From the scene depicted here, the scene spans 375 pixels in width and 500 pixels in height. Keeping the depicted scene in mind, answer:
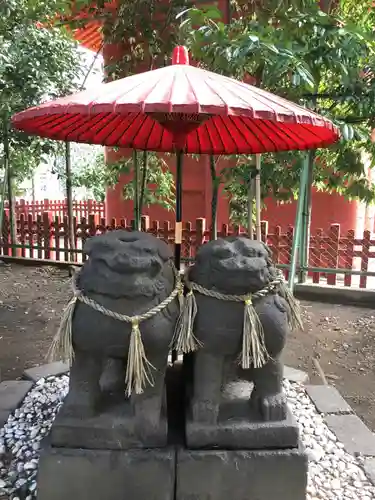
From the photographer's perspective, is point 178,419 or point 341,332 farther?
point 341,332

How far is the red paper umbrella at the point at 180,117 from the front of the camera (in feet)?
4.83

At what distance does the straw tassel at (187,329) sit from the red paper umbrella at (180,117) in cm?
61

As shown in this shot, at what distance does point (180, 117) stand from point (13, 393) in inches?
68.0

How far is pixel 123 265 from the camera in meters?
1.59

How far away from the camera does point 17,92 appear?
5215 millimetres

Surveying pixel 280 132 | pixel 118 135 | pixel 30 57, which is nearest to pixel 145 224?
pixel 30 57

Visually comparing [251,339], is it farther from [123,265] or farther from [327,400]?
[327,400]

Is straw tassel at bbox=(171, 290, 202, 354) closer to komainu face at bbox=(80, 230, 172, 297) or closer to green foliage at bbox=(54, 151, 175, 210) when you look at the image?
komainu face at bbox=(80, 230, 172, 297)

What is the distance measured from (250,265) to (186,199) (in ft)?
17.9

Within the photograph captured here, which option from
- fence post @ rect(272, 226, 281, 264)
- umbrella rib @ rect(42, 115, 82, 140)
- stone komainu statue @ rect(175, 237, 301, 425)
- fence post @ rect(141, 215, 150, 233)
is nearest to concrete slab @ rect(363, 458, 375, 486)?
stone komainu statue @ rect(175, 237, 301, 425)

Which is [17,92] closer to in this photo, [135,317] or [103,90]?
[103,90]

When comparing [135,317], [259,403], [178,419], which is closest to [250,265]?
[135,317]

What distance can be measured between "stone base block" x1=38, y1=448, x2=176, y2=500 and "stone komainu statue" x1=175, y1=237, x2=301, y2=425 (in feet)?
0.75

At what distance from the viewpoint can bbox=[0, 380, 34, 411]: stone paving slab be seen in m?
2.45
